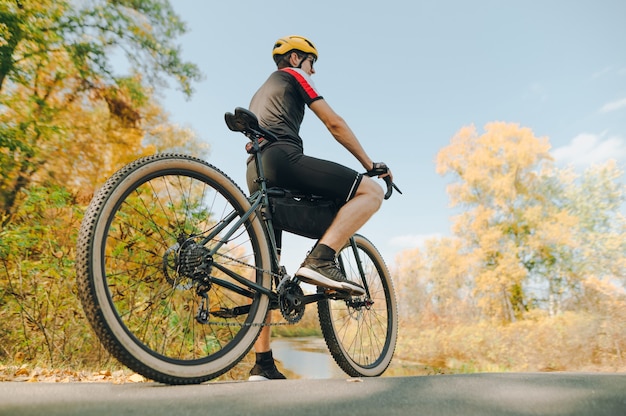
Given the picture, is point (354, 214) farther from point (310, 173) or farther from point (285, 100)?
point (285, 100)

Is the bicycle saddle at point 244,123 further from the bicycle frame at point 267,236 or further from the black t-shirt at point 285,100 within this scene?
the black t-shirt at point 285,100

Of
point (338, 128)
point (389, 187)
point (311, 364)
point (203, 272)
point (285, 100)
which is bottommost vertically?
point (311, 364)

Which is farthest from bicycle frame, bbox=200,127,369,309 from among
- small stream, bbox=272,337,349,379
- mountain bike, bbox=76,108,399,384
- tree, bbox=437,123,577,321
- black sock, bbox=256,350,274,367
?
tree, bbox=437,123,577,321

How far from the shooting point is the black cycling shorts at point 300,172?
248 centimetres

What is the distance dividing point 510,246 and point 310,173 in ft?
73.2

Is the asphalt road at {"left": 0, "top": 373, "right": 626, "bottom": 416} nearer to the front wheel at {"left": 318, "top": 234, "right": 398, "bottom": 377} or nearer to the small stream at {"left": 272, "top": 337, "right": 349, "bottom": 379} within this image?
the front wheel at {"left": 318, "top": 234, "right": 398, "bottom": 377}

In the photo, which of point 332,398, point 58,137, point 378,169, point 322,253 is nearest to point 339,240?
point 322,253

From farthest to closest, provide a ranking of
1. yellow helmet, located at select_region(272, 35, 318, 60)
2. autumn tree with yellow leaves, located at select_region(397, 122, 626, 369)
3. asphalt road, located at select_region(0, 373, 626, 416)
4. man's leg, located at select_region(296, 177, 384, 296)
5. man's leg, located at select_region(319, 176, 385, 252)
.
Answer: autumn tree with yellow leaves, located at select_region(397, 122, 626, 369) → yellow helmet, located at select_region(272, 35, 318, 60) → man's leg, located at select_region(319, 176, 385, 252) → man's leg, located at select_region(296, 177, 384, 296) → asphalt road, located at select_region(0, 373, 626, 416)

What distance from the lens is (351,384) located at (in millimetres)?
1760

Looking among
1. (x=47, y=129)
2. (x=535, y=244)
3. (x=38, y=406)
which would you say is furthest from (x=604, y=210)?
(x=38, y=406)

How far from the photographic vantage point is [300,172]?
8.16 feet

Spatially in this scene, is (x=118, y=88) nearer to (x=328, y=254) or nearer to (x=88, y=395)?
(x=328, y=254)

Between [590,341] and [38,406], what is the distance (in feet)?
47.0

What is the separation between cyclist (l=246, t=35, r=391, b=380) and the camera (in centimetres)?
248
